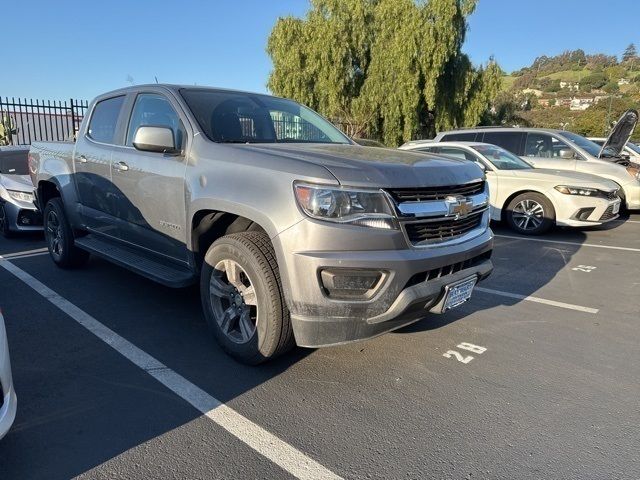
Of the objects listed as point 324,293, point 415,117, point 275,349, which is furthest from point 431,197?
point 415,117

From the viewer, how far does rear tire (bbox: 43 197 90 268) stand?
5.37 meters

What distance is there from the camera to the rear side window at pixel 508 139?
1034cm

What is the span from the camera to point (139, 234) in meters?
4.14

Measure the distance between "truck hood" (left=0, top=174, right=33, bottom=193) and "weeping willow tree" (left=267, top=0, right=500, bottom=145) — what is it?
53.0ft

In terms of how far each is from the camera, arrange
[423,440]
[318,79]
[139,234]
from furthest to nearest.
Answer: [318,79] → [139,234] → [423,440]

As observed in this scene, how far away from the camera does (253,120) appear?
13.3 feet

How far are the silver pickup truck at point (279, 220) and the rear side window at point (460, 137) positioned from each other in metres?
7.21

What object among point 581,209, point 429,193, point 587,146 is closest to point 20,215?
point 429,193

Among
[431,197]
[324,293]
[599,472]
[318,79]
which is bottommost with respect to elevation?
[599,472]

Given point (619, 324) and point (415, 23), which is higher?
point (415, 23)

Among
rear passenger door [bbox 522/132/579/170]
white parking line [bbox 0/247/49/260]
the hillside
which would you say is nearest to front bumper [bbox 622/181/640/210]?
rear passenger door [bbox 522/132/579/170]

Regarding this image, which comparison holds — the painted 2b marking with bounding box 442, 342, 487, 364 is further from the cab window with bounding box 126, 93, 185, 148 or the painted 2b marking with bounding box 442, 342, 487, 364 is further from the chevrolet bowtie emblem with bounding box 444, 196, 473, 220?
the cab window with bounding box 126, 93, 185, 148

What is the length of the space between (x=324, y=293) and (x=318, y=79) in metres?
20.9

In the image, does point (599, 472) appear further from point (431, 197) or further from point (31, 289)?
point (31, 289)
